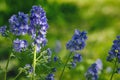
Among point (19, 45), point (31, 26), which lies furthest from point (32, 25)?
point (19, 45)

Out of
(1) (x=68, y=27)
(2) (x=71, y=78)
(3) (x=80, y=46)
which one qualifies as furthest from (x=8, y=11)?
(3) (x=80, y=46)

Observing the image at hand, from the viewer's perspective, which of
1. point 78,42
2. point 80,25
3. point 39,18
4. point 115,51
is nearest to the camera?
point 39,18

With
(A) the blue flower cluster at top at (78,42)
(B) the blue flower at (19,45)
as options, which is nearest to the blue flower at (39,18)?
(B) the blue flower at (19,45)

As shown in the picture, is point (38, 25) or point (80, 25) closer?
point (38, 25)

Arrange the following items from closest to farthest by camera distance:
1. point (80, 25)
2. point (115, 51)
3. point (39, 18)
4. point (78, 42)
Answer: point (39, 18) < point (78, 42) < point (115, 51) < point (80, 25)

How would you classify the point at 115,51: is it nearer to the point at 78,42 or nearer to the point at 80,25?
the point at 78,42

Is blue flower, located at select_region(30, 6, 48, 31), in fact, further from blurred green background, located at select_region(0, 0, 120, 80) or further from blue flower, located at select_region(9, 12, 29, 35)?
blurred green background, located at select_region(0, 0, 120, 80)

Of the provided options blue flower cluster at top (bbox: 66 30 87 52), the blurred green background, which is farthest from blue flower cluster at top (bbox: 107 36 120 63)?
the blurred green background
